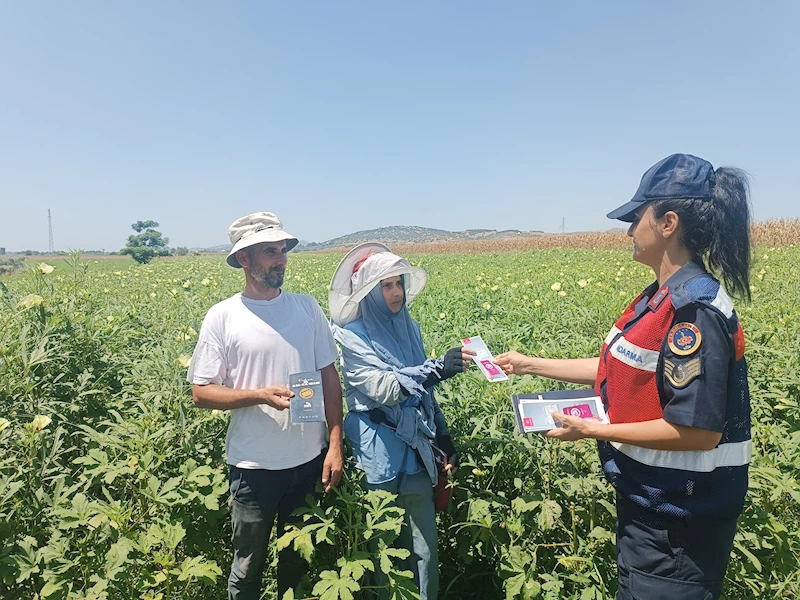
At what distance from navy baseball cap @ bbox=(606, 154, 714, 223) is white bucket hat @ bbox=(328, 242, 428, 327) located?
3.27 ft

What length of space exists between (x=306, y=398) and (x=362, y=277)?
628 millimetres

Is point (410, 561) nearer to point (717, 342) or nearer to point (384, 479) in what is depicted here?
point (384, 479)

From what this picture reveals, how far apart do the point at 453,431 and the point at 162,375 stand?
193cm

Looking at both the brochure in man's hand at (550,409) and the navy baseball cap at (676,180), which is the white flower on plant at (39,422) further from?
the navy baseball cap at (676,180)


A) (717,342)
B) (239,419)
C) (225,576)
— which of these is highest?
(717,342)

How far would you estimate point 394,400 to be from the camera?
1961 mm

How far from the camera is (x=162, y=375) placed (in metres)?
2.97

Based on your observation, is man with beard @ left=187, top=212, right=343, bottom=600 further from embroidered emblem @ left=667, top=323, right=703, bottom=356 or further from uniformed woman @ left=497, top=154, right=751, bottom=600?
embroidered emblem @ left=667, top=323, right=703, bottom=356

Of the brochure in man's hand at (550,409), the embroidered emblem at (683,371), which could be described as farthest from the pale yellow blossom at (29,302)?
the embroidered emblem at (683,371)

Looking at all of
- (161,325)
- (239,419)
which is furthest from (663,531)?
(161,325)

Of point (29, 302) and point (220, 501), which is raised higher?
point (29, 302)

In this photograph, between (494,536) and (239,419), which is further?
(239,419)

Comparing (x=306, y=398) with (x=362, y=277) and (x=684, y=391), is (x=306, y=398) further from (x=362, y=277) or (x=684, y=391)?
(x=684, y=391)

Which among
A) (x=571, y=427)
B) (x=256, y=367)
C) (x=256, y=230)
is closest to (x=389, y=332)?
(x=256, y=367)
